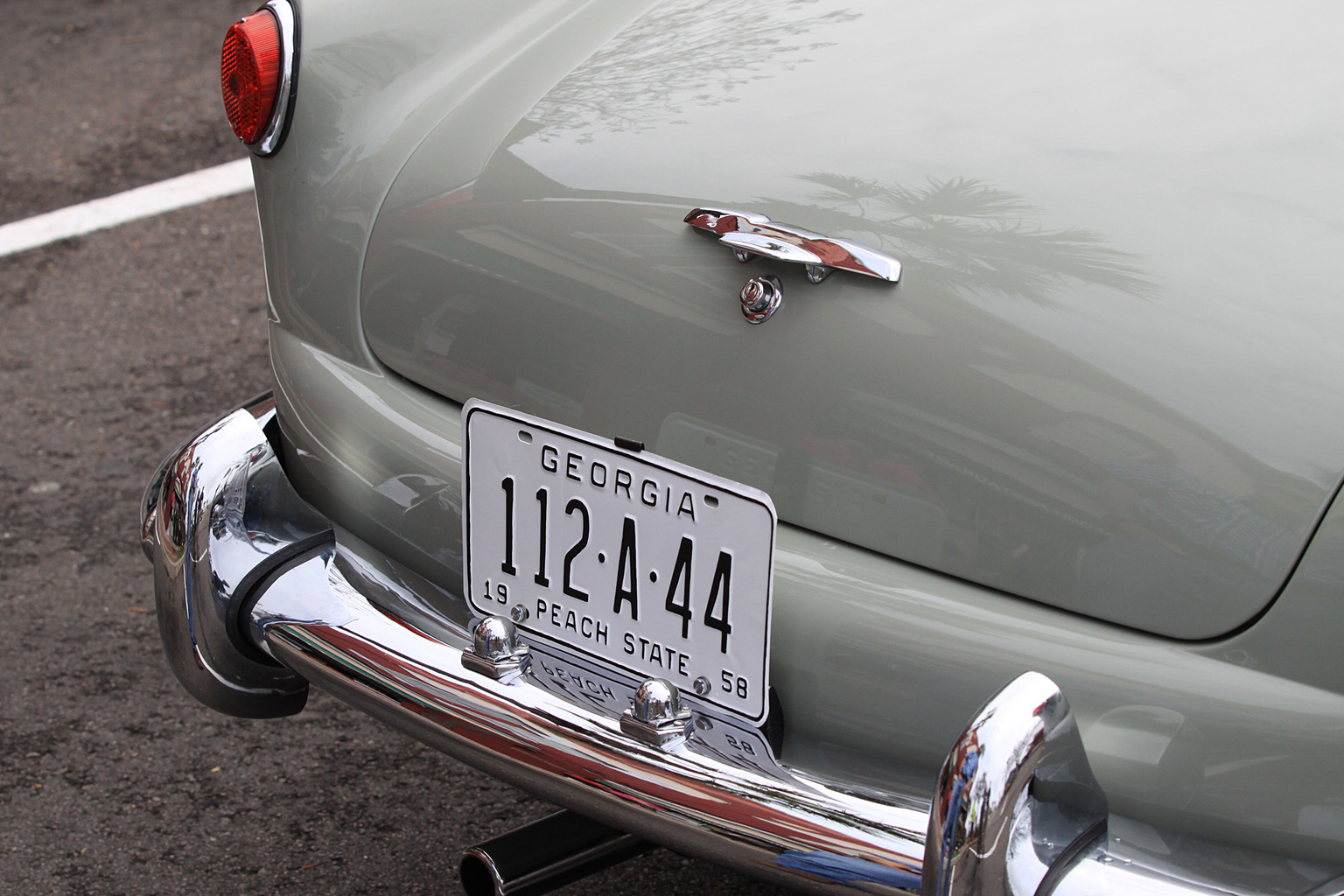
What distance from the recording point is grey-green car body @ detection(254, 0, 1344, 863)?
1223 mm

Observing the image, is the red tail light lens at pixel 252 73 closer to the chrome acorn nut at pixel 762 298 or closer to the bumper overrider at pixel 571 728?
the bumper overrider at pixel 571 728

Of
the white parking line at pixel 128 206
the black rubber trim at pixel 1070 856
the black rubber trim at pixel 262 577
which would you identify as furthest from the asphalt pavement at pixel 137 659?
the black rubber trim at pixel 1070 856

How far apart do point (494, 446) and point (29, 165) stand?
4488mm

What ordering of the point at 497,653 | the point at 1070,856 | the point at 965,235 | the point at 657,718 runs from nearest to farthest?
the point at 1070,856 < the point at 965,235 < the point at 657,718 < the point at 497,653

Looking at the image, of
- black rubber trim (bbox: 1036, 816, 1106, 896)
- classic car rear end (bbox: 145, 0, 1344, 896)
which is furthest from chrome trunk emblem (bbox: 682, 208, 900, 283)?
black rubber trim (bbox: 1036, 816, 1106, 896)

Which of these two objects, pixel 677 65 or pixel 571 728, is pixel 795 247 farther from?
pixel 571 728

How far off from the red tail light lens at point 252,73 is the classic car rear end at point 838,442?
3 cm

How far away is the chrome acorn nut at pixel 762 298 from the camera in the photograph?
143cm

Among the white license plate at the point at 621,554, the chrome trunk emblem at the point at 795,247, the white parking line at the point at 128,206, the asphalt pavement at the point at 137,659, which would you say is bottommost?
the asphalt pavement at the point at 137,659

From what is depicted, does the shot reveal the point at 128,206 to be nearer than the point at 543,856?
No

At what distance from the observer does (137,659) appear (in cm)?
286

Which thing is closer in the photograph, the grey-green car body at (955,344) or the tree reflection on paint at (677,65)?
the grey-green car body at (955,344)

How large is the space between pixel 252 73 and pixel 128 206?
3.46 metres

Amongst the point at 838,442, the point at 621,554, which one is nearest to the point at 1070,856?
the point at 838,442
